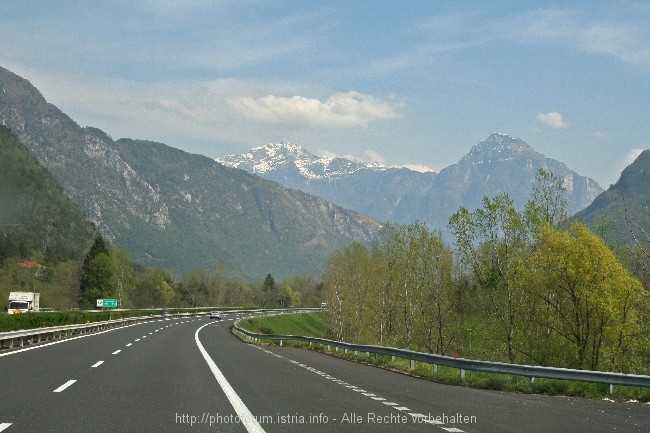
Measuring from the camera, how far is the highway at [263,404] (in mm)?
9422

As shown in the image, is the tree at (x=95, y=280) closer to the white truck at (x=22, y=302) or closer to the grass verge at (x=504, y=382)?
the white truck at (x=22, y=302)

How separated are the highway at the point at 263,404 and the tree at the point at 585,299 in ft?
88.5

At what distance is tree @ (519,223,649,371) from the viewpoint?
134ft

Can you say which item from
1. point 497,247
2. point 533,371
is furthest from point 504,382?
point 497,247


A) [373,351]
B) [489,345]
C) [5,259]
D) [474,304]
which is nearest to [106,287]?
[5,259]

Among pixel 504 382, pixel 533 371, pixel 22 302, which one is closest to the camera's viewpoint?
pixel 533 371

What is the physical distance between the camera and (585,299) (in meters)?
42.8

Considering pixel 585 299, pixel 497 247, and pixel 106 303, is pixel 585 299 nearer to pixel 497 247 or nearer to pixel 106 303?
pixel 497 247

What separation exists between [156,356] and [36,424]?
15576mm

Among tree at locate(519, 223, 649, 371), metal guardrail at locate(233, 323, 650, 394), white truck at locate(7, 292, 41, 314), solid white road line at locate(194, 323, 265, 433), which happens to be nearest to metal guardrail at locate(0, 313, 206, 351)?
solid white road line at locate(194, 323, 265, 433)

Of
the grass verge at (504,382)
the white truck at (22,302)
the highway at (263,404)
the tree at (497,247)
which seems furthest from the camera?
the white truck at (22,302)

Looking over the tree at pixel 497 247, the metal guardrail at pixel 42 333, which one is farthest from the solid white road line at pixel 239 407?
the tree at pixel 497 247

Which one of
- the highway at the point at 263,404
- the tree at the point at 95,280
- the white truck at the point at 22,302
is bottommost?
the highway at the point at 263,404

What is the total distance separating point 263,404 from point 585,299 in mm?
35766
